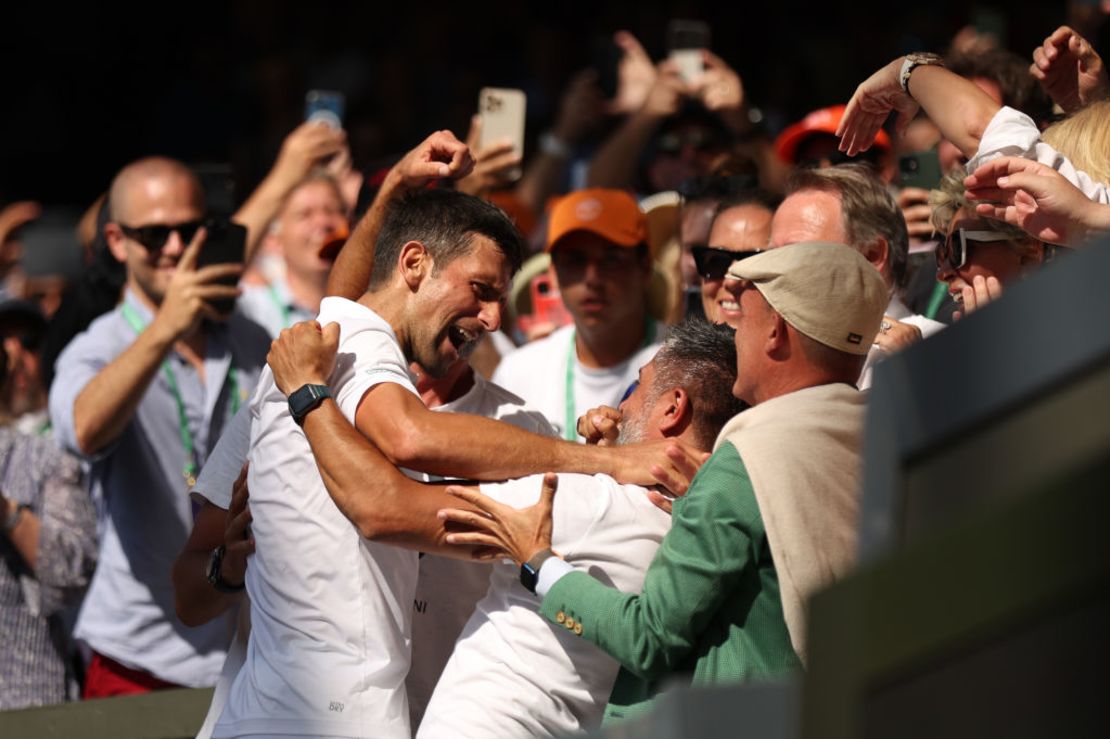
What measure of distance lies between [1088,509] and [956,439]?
0.26 meters

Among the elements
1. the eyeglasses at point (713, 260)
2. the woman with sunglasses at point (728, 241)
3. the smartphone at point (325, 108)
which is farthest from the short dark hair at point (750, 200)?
the smartphone at point (325, 108)

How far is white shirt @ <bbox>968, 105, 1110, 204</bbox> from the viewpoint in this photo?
3355mm

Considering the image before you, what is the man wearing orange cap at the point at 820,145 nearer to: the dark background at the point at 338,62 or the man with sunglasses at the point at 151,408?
the man with sunglasses at the point at 151,408

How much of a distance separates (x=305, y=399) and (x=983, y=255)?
162cm

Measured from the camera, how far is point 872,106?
385 centimetres

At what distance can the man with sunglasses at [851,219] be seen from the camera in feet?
13.7

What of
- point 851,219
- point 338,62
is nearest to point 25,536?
point 851,219

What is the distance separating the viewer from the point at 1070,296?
6.00 ft

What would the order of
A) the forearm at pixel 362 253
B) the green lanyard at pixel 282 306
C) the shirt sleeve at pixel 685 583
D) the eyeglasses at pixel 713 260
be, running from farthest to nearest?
the green lanyard at pixel 282 306
the eyeglasses at pixel 713 260
the forearm at pixel 362 253
the shirt sleeve at pixel 685 583

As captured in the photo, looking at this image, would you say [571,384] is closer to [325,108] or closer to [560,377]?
[560,377]

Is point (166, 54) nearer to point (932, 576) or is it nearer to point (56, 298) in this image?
point (56, 298)

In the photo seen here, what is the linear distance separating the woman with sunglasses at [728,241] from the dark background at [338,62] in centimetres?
358

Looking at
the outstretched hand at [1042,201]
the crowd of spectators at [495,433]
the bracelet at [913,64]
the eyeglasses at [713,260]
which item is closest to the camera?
the crowd of spectators at [495,433]

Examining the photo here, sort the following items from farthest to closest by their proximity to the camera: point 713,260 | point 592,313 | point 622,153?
point 622,153, point 592,313, point 713,260
